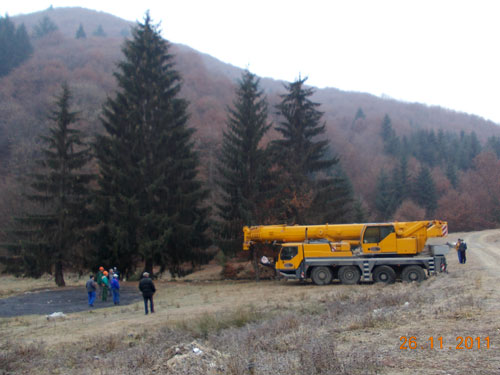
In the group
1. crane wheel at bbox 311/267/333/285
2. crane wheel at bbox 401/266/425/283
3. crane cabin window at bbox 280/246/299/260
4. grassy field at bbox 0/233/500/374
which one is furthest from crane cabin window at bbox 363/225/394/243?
grassy field at bbox 0/233/500/374

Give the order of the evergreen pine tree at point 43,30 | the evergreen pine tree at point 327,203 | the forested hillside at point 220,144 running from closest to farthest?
the evergreen pine tree at point 327,203 < the forested hillside at point 220,144 < the evergreen pine tree at point 43,30

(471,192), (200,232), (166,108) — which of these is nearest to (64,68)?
(166,108)

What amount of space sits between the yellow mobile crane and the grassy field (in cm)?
426

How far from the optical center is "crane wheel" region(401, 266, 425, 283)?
2084 centimetres

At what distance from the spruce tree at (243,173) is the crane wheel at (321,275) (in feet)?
18.6

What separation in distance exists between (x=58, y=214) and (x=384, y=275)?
19.6 metres

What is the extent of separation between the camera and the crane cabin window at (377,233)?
852 inches

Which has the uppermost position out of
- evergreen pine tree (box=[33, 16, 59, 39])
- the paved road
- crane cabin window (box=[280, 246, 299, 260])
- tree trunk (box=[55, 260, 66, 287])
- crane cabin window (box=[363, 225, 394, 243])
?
evergreen pine tree (box=[33, 16, 59, 39])

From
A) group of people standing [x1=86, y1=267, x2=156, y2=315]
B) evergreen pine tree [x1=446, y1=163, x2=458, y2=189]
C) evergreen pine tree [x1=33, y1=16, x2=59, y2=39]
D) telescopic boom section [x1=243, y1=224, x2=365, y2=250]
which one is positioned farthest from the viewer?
evergreen pine tree [x1=33, y1=16, x2=59, y2=39]

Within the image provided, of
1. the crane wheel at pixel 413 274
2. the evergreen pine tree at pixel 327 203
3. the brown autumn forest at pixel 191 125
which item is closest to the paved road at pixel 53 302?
the evergreen pine tree at pixel 327 203

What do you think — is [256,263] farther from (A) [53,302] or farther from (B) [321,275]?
(A) [53,302]

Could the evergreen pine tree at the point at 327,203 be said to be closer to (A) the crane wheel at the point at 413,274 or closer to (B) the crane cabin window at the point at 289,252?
(B) the crane cabin window at the point at 289,252

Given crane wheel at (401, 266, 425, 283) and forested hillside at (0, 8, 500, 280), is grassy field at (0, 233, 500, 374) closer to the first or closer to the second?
crane wheel at (401, 266, 425, 283)

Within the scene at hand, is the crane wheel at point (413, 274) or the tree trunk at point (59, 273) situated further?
the tree trunk at point (59, 273)
